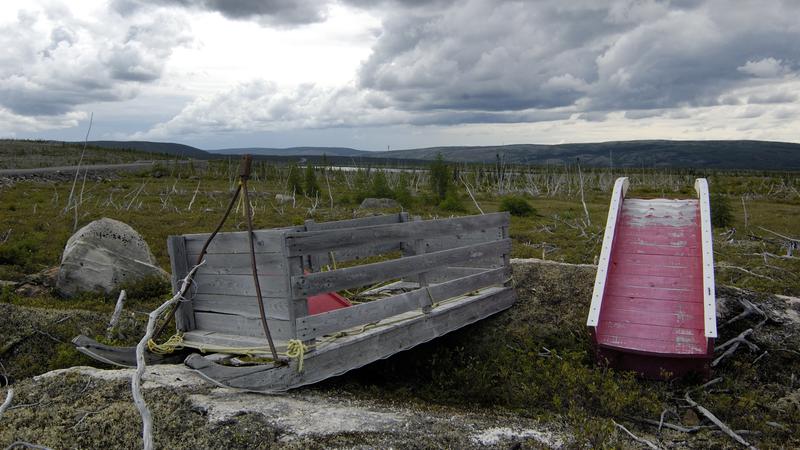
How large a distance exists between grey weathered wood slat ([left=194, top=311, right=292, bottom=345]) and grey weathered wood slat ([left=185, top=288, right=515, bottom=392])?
1.36 ft

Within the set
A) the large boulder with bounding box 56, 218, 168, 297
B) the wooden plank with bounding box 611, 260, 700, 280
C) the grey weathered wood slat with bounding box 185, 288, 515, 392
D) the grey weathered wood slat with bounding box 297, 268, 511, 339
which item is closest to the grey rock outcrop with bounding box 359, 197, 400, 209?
the large boulder with bounding box 56, 218, 168, 297

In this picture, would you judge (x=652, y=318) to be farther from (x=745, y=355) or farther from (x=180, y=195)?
(x=180, y=195)

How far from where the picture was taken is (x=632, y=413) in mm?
5805

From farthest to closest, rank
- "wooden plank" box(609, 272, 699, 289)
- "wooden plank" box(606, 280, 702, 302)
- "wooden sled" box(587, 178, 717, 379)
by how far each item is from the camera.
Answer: "wooden plank" box(609, 272, 699, 289), "wooden plank" box(606, 280, 702, 302), "wooden sled" box(587, 178, 717, 379)

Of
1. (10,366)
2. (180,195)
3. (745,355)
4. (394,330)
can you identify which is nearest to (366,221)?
(394,330)

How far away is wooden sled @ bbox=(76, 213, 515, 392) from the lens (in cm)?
524

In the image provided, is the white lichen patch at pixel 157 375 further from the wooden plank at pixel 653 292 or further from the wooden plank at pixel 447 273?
the wooden plank at pixel 653 292

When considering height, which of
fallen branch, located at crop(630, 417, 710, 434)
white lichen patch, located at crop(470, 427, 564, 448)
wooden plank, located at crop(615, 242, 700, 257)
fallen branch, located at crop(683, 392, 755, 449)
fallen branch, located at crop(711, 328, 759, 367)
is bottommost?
fallen branch, located at crop(630, 417, 710, 434)

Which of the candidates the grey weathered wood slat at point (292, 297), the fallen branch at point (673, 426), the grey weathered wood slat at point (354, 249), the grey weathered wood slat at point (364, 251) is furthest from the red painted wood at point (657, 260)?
the grey weathered wood slat at point (292, 297)

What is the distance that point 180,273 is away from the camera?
634 centimetres

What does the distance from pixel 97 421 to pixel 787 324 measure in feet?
26.3

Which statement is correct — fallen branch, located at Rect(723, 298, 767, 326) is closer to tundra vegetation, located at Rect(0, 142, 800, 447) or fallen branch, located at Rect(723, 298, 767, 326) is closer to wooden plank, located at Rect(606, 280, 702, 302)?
tundra vegetation, located at Rect(0, 142, 800, 447)

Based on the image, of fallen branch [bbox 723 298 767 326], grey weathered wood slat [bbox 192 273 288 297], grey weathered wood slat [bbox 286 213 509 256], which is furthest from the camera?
fallen branch [bbox 723 298 767 326]

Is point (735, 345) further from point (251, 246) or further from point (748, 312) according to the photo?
point (251, 246)
